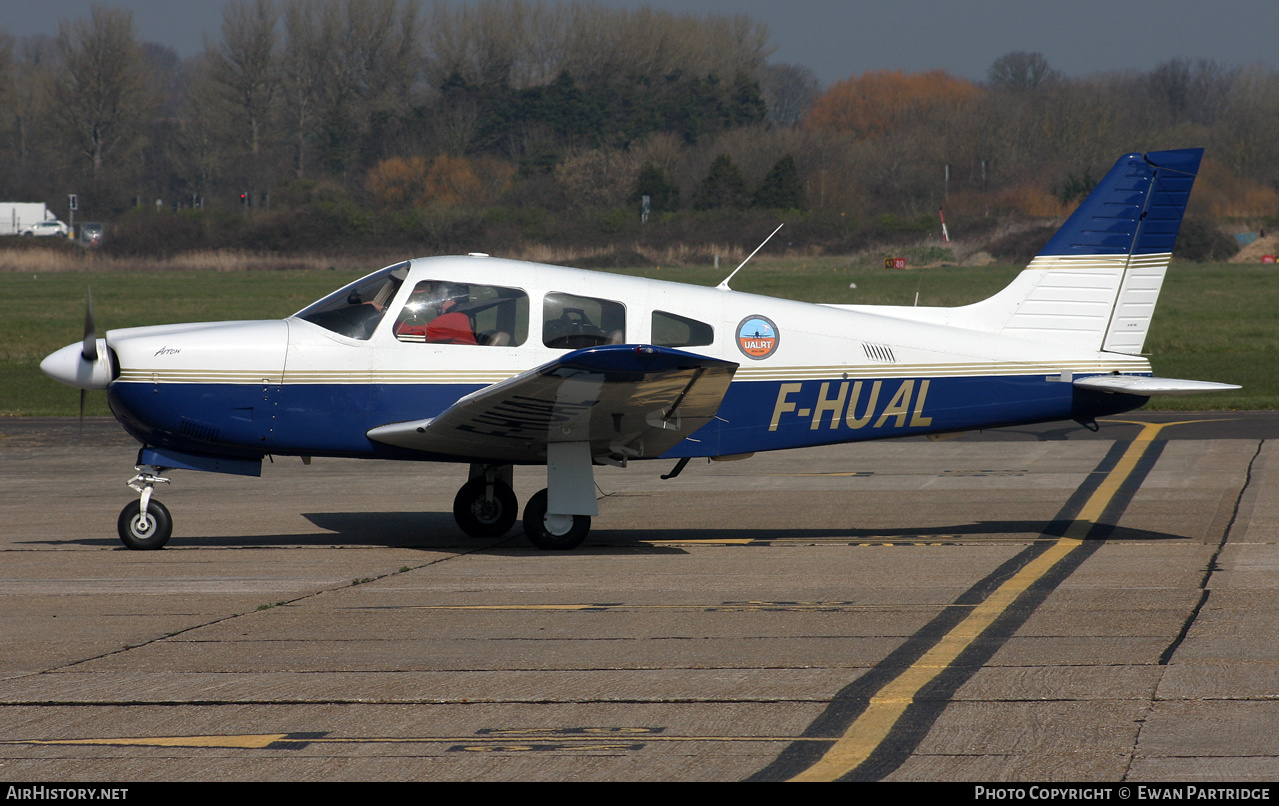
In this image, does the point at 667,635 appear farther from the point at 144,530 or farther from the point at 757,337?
the point at 144,530

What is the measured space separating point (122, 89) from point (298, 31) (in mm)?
14685

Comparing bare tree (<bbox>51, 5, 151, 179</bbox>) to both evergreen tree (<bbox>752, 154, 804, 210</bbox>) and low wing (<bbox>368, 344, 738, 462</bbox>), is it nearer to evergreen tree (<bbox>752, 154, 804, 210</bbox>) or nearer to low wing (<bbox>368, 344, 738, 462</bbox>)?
evergreen tree (<bbox>752, 154, 804, 210</bbox>)

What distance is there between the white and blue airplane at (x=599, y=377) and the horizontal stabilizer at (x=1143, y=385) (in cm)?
3

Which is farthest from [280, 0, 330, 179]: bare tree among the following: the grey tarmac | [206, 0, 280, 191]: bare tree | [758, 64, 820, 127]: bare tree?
the grey tarmac

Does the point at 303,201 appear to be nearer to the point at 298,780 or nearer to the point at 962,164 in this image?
the point at 962,164

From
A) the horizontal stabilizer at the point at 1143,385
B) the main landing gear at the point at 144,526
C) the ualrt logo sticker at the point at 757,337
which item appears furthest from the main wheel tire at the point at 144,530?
the horizontal stabilizer at the point at 1143,385

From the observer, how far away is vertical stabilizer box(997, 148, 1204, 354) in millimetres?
10469

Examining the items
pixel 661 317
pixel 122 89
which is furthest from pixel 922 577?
pixel 122 89

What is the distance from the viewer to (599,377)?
343 inches

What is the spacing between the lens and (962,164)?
221 feet

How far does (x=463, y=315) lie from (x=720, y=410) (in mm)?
2169

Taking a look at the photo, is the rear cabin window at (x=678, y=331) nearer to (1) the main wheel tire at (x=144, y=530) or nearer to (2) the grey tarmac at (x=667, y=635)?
(2) the grey tarmac at (x=667, y=635)

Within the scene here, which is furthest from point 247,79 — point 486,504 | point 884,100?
point 486,504

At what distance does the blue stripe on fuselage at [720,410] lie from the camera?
960cm
